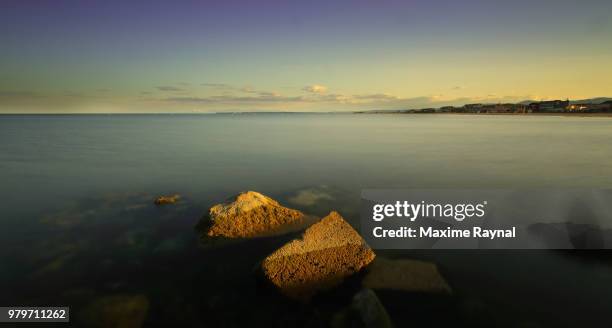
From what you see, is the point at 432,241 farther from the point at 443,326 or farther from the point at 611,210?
the point at 611,210

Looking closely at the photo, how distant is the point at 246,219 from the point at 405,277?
257 inches

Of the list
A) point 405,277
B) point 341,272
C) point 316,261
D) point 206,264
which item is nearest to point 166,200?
point 206,264

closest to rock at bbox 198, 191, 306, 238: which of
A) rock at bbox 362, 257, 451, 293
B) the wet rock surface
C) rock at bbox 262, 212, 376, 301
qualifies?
rock at bbox 262, 212, 376, 301

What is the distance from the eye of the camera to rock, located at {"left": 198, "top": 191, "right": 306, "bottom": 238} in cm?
1275

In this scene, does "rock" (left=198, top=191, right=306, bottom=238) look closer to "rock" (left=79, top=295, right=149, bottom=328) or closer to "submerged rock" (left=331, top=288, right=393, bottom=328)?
"rock" (left=79, top=295, right=149, bottom=328)

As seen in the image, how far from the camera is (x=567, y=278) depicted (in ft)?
33.3

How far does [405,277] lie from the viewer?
9680mm

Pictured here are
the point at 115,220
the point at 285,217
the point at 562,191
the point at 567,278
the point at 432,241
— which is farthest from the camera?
the point at 562,191

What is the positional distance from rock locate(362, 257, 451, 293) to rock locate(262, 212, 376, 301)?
0.45m

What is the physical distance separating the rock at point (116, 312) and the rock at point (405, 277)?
6316 mm

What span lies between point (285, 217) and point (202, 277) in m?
4.58

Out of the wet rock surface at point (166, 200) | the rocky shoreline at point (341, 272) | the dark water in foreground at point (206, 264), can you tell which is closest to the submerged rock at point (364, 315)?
the rocky shoreline at point (341, 272)

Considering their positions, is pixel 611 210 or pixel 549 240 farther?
A: pixel 611 210

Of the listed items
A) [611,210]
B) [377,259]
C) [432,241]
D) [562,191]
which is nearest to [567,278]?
[432,241]
